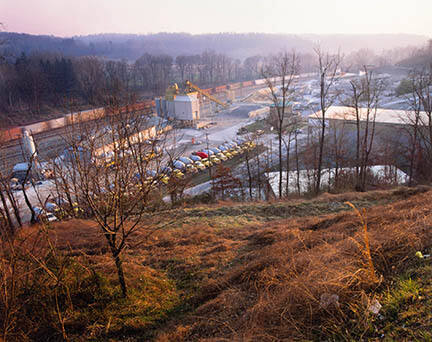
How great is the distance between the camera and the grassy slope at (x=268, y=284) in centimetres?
273

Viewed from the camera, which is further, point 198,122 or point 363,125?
point 198,122

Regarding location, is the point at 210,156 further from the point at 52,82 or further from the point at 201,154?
the point at 52,82

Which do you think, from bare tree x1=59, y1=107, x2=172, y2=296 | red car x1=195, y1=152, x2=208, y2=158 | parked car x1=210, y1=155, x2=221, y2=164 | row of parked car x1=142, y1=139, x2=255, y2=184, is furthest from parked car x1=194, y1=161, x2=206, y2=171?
bare tree x1=59, y1=107, x2=172, y2=296

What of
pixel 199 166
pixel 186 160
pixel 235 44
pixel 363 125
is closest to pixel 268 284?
pixel 199 166

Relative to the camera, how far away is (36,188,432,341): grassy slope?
2.73 meters

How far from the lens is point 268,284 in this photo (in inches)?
145

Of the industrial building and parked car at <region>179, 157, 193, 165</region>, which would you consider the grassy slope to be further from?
the industrial building

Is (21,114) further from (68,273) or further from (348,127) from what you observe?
(68,273)

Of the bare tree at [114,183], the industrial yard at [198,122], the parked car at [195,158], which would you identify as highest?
the bare tree at [114,183]

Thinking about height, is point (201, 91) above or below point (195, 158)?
above

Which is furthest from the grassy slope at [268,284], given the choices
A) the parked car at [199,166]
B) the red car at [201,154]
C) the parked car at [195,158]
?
the red car at [201,154]

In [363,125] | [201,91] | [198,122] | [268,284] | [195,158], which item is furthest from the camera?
[201,91]

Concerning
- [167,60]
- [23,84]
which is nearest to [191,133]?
[23,84]

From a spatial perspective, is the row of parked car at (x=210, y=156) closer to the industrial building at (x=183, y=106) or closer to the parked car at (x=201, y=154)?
the parked car at (x=201, y=154)
